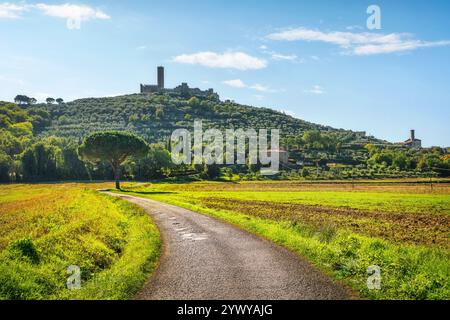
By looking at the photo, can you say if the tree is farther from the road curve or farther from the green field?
the road curve

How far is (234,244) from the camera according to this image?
1988cm

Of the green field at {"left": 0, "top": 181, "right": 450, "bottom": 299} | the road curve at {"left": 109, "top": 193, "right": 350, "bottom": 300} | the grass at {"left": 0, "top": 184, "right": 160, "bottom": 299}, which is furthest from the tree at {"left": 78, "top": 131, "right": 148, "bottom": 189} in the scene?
the road curve at {"left": 109, "top": 193, "right": 350, "bottom": 300}

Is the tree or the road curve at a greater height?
the tree

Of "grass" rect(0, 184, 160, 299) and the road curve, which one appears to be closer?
the road curve

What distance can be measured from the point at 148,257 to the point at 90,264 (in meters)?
2.36

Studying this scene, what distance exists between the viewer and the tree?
8594 cm

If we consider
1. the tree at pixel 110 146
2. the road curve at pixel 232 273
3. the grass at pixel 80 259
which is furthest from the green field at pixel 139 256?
the tree at pixel 110 146

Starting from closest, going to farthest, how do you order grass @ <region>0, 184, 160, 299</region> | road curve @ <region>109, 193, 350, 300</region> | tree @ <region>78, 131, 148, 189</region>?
1. road curve @ <region>109, 193, 350, 300</region>
2. grass @ <region>0, 184, 160, 299</region>
3. tree @ <region>78, 131, 148, 189</region>

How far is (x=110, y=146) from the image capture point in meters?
86.0

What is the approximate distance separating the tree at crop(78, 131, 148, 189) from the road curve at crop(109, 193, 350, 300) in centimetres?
6793

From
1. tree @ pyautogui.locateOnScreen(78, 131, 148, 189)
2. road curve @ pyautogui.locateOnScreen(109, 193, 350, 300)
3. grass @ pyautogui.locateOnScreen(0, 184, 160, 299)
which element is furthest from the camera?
tree @ pyautogui.locateOnScreen(78, 131, 148, 189)

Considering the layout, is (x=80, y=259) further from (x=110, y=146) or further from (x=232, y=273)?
(x=110, y=146)

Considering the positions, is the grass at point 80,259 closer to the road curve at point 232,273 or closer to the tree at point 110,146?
the road curve at point 232,273
